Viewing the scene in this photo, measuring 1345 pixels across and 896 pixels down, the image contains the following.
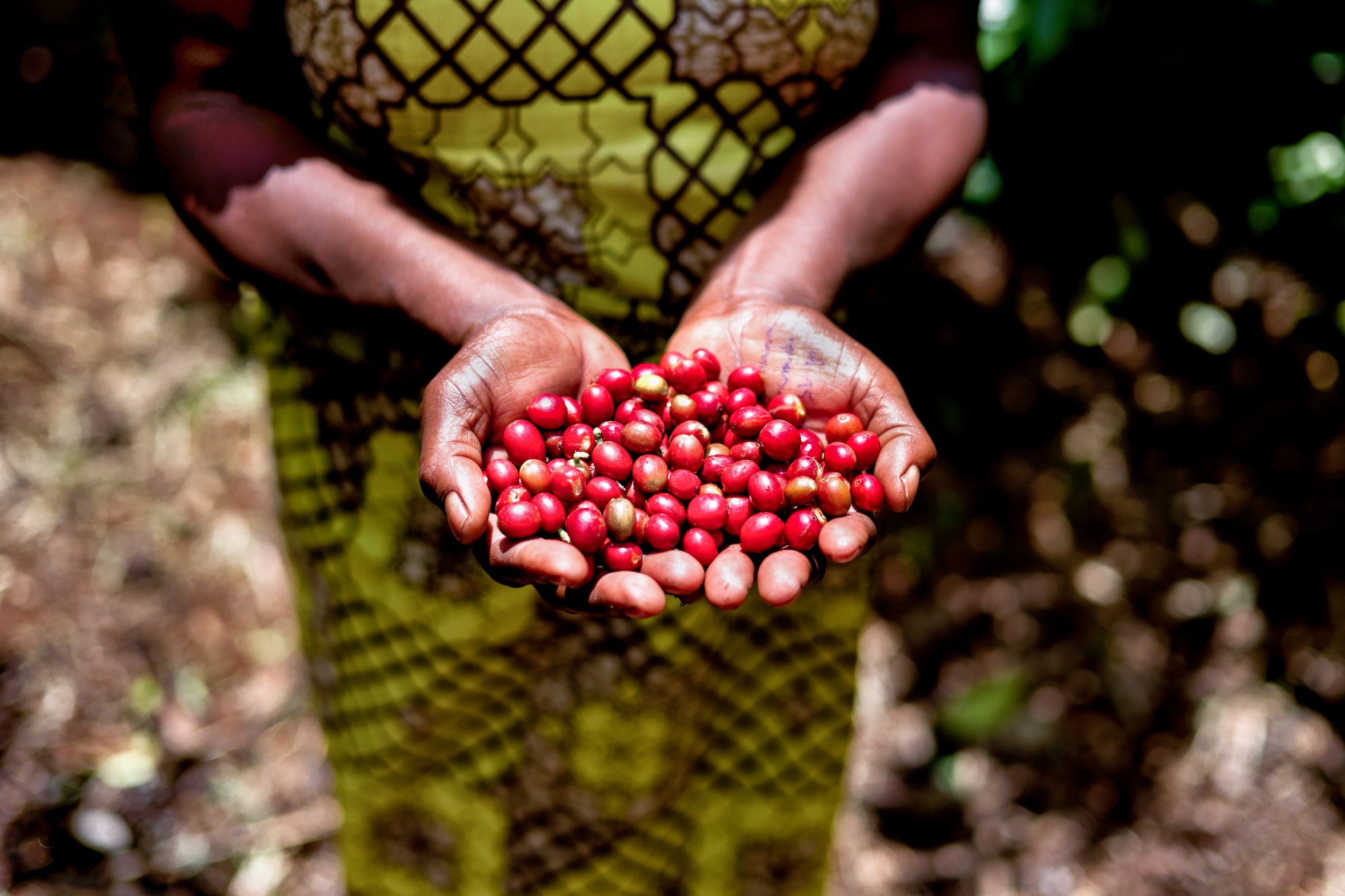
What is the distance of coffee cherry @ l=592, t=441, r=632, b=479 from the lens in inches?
49.3

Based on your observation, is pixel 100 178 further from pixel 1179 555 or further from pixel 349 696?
pixel 1179 555

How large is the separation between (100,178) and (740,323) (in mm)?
3241

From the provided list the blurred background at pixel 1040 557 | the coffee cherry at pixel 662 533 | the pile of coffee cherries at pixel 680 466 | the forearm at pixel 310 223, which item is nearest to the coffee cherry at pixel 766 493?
the pile of coffee cherries at pixel 680 466

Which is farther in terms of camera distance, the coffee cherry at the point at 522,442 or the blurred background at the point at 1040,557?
the blurred background at the point at 1040,557

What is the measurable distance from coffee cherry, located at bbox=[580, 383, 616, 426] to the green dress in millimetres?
102

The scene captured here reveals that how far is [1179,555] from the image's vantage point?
2484mm

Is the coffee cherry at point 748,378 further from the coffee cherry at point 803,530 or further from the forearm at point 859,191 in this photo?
the coffee cherry at point 803,530

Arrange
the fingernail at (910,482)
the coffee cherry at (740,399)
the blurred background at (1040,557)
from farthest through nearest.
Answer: the blurred background at (1040,557)
the coffee cherry at (740,399)
the fingernail at (910,482)

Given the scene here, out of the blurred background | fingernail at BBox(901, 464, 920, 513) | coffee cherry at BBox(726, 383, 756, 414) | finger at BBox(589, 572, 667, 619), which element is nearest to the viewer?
finger at BBox(589, 572, 667, 619)

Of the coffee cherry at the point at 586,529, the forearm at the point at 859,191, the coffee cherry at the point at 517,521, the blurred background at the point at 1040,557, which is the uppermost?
the forearm at the point at 859,191

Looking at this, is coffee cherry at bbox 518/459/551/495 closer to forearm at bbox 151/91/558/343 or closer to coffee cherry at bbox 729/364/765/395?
forearm at bbox 151/91/558/343

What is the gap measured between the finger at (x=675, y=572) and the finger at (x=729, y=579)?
0.05 ft

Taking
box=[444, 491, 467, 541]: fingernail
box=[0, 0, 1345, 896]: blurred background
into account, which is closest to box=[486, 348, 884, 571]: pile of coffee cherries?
box=[444, 491, 467, 541]: fingernail

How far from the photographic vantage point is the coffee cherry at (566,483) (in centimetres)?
118
